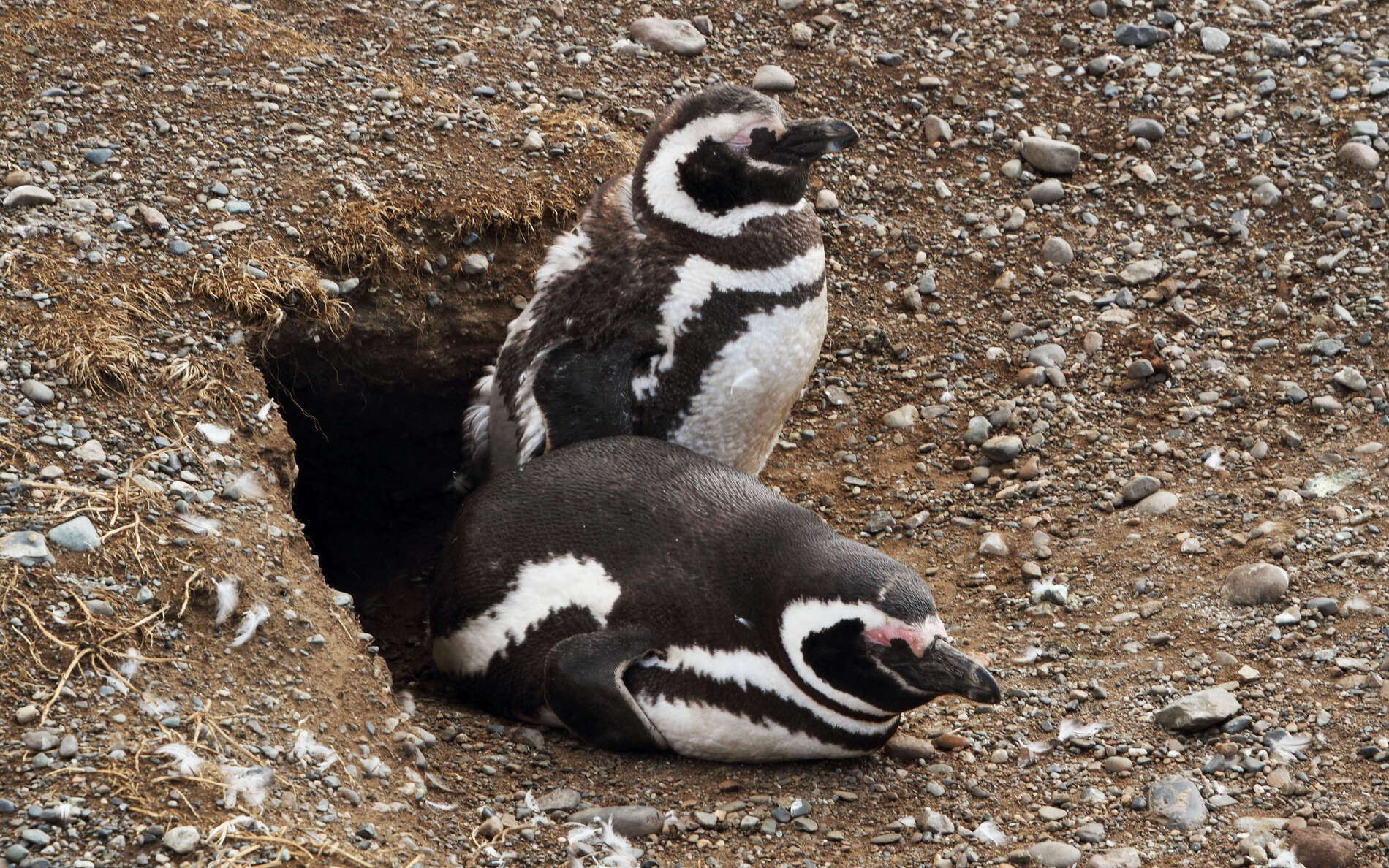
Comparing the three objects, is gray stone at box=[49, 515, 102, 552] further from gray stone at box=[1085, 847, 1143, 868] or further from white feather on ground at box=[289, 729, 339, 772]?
gray stone at box=[1085, 847, 1143, 868]

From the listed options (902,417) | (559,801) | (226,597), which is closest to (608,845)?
(559,801)

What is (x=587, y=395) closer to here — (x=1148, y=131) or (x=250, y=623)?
(x=250, y=623)

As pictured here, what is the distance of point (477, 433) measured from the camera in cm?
471

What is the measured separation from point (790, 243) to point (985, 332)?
1.32 meters

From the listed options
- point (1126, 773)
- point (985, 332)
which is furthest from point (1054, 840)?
point (985, 332)

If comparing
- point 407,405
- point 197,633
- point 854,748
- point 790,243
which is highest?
point 790,243

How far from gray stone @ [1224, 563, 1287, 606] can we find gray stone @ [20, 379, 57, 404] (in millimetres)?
2954

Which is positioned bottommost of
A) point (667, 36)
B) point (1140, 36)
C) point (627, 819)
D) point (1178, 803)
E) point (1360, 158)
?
point (627, 819)

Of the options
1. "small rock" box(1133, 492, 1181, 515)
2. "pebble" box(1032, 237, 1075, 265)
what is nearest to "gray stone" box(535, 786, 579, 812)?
"small rock" box(1133, 492, 1181, 515)

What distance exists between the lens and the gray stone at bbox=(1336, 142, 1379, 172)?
5.54m

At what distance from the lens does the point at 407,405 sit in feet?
16.9

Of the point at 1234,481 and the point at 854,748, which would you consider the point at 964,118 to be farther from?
the point at 854,748

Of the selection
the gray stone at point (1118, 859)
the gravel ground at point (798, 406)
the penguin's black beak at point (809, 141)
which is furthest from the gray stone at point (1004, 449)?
the gray stone at point (1118, 859)

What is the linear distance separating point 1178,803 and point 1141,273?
2.62 m
